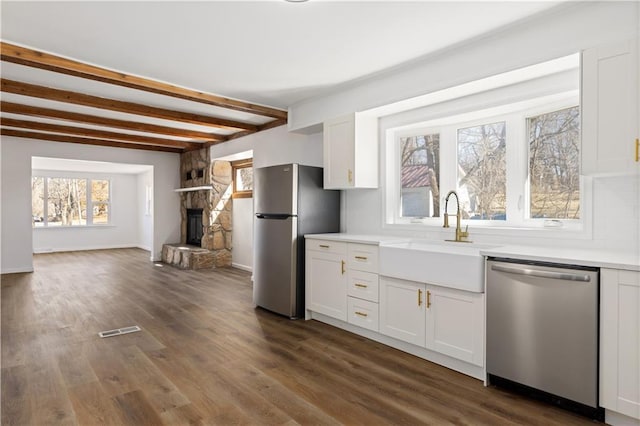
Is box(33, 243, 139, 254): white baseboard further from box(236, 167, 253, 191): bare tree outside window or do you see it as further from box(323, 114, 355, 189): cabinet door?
box(323, 114, 355, 189): cabinet door

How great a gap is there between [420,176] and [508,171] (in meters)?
0.91

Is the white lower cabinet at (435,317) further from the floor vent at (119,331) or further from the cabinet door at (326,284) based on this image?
the floor vent at (119,331)

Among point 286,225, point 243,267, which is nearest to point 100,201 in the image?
point 243,267

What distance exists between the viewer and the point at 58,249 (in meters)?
9.59

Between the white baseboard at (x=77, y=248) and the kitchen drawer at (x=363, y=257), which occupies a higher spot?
the kitchen drawer at (x=363, y=257)

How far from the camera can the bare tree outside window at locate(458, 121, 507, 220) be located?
→ 3.26 metres

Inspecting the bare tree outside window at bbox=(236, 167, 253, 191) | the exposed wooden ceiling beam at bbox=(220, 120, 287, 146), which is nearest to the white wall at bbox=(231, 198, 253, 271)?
the bare tree outside window at bbox=(236, 167, 253, 191)

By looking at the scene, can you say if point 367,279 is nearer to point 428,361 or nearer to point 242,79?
point 428,361

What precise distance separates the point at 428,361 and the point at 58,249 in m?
10.0

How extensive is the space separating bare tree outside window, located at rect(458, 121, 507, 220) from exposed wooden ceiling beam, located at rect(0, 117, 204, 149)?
5791 millimetres

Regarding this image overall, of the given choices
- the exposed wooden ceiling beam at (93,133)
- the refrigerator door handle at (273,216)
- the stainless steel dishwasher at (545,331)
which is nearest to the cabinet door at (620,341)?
the stainless steel dishwasher at (545,331)

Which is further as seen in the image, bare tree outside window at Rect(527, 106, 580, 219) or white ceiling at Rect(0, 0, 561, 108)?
bare tree outside window at Rect(527, 106, 580, 219)

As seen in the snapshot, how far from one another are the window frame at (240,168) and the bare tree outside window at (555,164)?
4963 millimetres

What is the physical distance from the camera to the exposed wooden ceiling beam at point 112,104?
405cm
